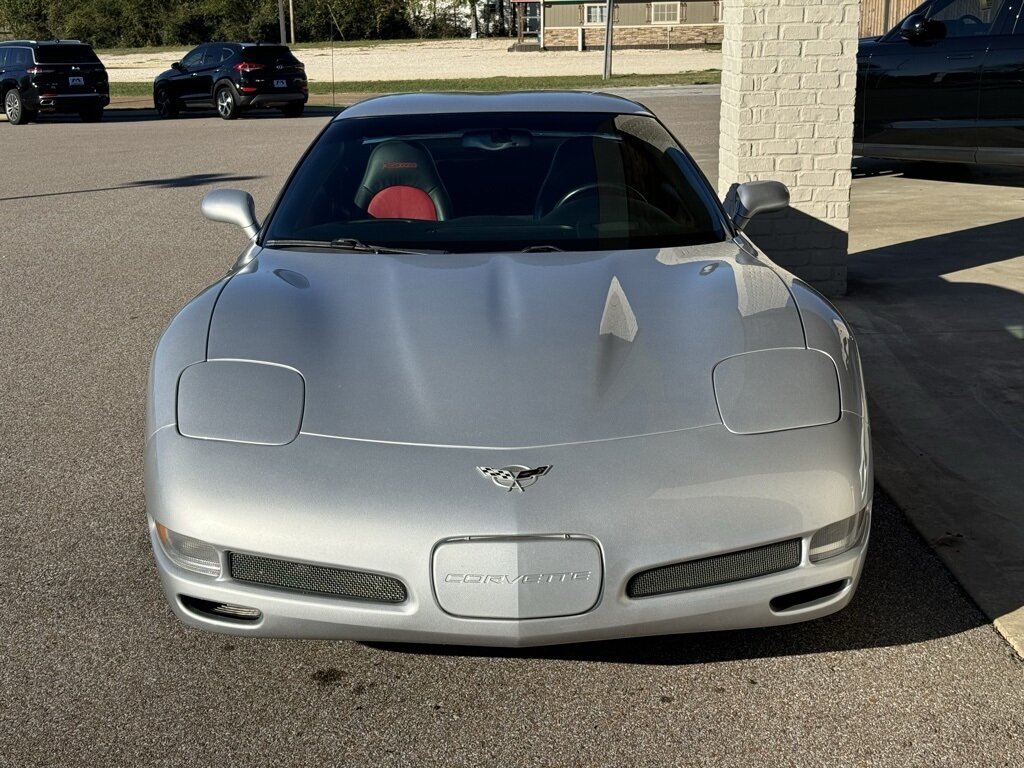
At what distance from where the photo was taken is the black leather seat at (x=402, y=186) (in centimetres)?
447

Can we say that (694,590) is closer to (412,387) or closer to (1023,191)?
(412,387)

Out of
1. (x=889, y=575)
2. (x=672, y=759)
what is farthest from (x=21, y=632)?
(x=889, y=575)

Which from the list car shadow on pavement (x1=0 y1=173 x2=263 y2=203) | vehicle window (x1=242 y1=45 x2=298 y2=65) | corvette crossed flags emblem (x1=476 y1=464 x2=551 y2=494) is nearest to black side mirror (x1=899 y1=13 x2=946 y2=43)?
car shadow on pavement (x1=0 y1=173 x2=263 y2=203)

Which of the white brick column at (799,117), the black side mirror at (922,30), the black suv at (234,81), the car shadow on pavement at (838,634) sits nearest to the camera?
the car shadow on pavement at (838,634)

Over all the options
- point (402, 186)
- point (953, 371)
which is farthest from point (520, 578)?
point (953, 371)

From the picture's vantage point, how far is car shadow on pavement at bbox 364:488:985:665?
334 centimetres

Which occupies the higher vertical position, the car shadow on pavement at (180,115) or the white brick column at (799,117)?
the white brick column at (799,117)

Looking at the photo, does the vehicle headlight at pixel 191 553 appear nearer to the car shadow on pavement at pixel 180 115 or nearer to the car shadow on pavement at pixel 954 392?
the car shadow on pavement at pixel 954 392

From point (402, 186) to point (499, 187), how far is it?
0.35 m

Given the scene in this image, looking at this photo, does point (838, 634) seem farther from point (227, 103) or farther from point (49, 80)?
point (49, 80)

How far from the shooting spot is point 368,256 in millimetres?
4129

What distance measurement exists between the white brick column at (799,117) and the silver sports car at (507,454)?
12.2ft

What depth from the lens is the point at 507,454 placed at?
294cm

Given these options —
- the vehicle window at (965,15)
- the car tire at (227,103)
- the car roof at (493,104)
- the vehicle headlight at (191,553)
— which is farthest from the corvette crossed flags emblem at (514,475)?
the car tire at (227,103)
